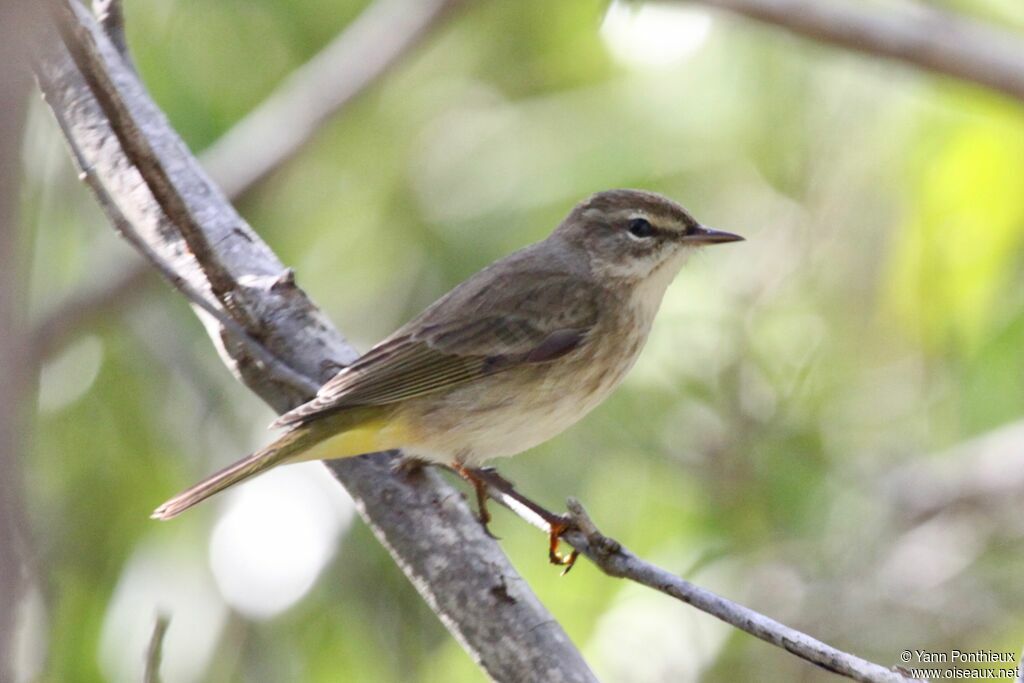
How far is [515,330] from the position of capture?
3930mm

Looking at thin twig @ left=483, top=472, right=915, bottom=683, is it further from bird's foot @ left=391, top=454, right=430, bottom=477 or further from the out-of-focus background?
the out-of-focus background

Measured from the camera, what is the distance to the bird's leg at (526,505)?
3.07 m

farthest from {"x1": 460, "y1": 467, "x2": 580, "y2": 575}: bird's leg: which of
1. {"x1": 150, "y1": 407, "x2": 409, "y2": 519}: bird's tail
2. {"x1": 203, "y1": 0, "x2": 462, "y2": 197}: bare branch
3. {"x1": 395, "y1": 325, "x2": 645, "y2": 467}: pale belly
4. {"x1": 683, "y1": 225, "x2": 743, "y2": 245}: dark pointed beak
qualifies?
{"x1": 203, "y1": 0, "x2": 462, "y2": 197}: bare branch

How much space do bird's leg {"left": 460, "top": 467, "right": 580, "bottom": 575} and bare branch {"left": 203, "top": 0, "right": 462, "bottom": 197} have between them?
7.56ft

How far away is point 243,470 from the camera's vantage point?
10.9 ft

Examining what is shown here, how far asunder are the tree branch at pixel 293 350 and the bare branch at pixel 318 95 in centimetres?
173

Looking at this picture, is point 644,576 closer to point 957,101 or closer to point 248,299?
point 248,299

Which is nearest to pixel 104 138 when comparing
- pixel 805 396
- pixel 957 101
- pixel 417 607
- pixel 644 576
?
pixel 644 576

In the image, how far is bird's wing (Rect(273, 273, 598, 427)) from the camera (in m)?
3.68

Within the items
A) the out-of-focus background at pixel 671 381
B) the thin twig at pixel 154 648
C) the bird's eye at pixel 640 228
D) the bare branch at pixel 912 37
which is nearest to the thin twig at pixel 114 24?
the out-of-focus background at pixel 671 381

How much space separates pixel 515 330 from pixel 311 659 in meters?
1.63

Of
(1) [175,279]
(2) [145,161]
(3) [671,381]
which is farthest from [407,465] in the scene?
(3) [671,381]

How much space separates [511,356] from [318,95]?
6.78ft

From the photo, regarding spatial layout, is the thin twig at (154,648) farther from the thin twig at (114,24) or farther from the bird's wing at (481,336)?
the thin twig at (114,24)
